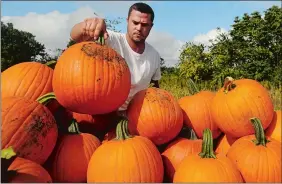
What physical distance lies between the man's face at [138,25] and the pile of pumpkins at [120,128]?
1.04 meters

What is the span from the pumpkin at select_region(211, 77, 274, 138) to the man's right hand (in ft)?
2.80

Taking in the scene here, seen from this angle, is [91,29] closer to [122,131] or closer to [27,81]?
[27,81]

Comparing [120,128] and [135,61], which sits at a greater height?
[135,61]

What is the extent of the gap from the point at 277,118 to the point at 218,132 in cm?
38

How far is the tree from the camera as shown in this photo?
33.7 metres

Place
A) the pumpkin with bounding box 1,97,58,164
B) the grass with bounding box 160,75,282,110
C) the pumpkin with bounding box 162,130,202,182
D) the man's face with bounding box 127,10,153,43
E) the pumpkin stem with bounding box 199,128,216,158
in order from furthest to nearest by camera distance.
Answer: the grass with bounding box 160,75,282,110, the man's face with bounding box 127,10,153,43, the pumpkin with bounding box 162,130,202,182, the pumpkin stem with bounding box 199,128,216,158, the pumpkin with bounding box 1,97,58,164

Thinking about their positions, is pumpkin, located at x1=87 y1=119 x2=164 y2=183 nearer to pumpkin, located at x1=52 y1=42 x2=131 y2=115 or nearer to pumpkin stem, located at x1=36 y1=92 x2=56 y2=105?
pumpkin, located at x1=52 y1=42 x2=131 y2=115

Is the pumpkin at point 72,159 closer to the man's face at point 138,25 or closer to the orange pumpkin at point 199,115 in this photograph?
the orange pumpkin at point 199,115

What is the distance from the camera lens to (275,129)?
2.15 metres

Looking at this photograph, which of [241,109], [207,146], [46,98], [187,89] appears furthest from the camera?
[187,89]

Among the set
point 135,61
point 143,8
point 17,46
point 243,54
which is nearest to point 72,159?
point 135,61

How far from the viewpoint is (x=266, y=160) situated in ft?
6.18

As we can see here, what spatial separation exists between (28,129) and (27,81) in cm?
44

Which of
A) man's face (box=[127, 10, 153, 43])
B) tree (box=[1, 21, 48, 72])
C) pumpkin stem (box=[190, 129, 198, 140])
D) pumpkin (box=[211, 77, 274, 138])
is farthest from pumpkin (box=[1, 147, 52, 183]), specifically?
tree (box=[1, 21, 48, 72])
